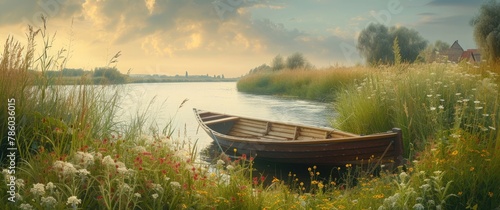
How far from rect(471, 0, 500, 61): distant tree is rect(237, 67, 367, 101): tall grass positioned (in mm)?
9953

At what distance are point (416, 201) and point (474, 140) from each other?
1.40 meters

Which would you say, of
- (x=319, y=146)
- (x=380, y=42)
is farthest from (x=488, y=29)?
(x=319, y=146)

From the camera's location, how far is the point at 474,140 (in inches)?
240

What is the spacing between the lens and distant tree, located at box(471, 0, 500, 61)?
28.4 metres

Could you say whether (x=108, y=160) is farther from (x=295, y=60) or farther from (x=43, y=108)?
(x=295, y=60)

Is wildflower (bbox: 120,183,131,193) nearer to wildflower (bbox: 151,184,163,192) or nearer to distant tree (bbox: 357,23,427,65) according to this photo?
wildflower (bbox: 151,184,163,192)

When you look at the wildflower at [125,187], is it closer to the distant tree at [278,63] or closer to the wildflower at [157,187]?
the wildflower at [157,187]

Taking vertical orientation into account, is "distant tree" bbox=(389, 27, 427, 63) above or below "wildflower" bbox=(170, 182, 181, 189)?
above

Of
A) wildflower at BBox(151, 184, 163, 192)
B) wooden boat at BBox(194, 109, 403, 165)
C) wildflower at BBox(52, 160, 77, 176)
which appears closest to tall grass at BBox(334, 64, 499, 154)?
wooden boat at BBox(194, 109, 403, 165)

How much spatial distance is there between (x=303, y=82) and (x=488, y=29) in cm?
1093

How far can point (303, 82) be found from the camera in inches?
1088

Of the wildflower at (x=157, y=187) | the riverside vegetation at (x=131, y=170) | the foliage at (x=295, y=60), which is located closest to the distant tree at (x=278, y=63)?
the foliage at (x=295, y=60)

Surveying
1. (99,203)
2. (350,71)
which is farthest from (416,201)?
(350,71)

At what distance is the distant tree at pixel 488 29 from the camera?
28.4m
